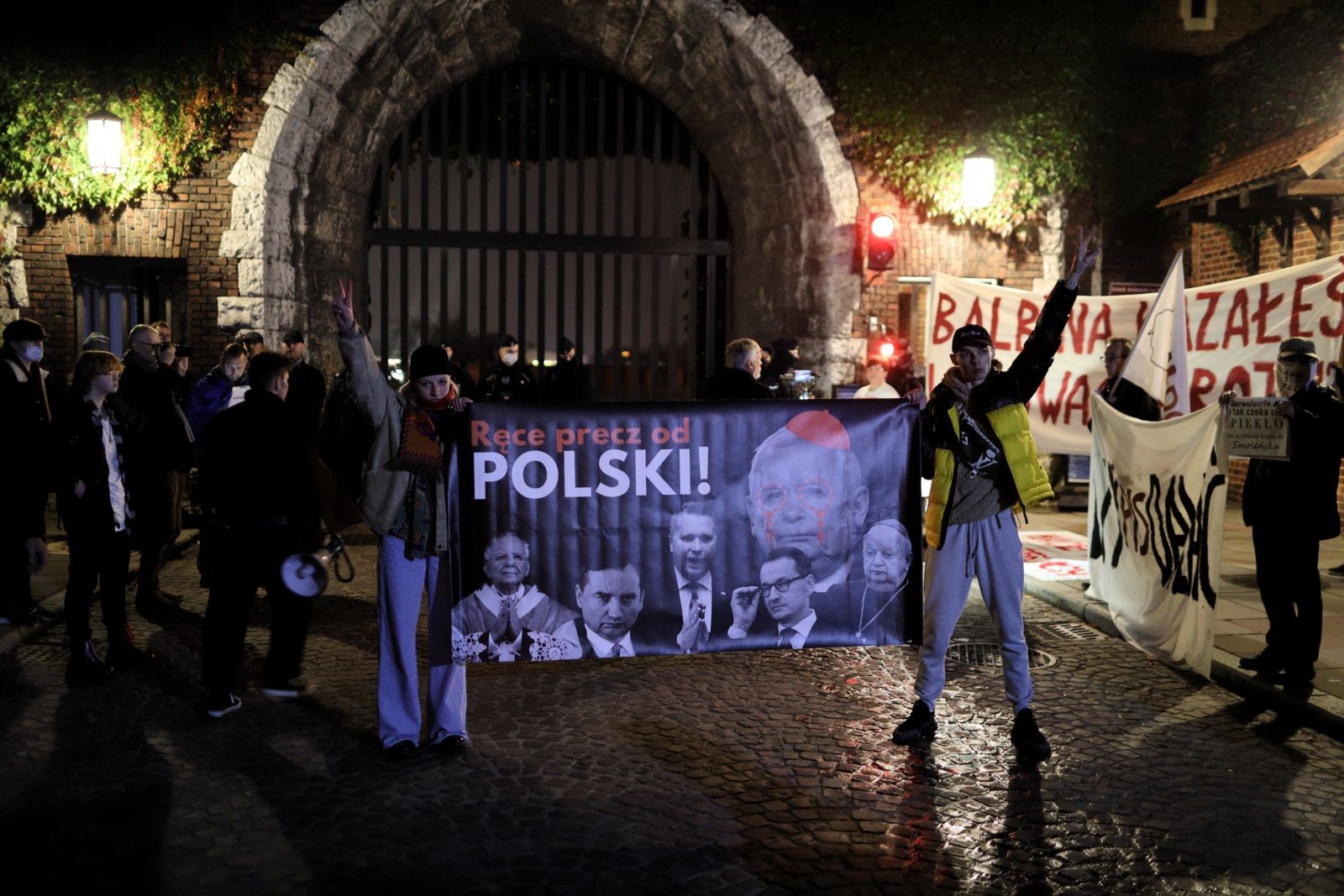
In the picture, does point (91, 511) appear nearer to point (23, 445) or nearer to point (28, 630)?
point (23, 445)

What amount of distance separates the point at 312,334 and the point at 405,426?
9.54 metres

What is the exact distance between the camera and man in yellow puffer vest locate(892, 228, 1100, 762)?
5.02 m

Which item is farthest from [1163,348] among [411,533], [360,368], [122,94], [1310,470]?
[122,94]

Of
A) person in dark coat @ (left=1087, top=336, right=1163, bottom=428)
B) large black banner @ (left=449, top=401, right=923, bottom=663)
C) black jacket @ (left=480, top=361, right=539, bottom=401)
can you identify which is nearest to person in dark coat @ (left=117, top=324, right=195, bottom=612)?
large black banner @ (left=449, top=401, right=923, bottom=663)

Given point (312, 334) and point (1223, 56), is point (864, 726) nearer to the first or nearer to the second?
point (312, 334)

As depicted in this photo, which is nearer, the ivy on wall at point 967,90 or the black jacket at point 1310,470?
the black jacket at point 1310,470

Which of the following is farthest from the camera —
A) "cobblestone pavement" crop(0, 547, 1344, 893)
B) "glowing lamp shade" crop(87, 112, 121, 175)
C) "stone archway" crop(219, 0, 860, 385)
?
"stone archway" crop(219, 0, 860, 385)

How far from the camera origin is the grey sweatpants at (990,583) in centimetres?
505

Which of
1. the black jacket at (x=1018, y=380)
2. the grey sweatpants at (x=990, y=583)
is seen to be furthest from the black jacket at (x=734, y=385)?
the grey sweatpants at (x=990, y=583)

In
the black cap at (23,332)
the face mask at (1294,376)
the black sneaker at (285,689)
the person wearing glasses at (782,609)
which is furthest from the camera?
the black cap at (23,332)

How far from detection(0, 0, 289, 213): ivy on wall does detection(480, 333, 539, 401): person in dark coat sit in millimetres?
4025

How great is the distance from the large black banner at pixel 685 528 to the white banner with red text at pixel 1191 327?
374 centimetres

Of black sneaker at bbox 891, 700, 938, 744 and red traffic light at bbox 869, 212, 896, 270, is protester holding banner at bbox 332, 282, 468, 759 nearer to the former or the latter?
black sneaker at bbox 891, 700, 938, 744

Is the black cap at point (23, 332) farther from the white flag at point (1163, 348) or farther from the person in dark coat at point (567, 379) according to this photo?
the white flag at point (1163, 348)
